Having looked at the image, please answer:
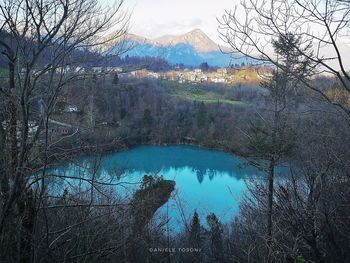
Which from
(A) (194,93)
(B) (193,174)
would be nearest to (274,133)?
(B) (193,174)

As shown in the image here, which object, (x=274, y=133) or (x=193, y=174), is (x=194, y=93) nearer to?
(x=193, y=174)

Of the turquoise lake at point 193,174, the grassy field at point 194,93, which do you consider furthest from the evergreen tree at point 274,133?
the grassy field at point 194,93

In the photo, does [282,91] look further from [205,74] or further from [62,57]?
[205,74]

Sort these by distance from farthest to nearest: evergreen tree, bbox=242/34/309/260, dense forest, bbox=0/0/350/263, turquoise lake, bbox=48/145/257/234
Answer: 1. turquoise lake, bbox=48/145/257/234
2. evergreen tree, bbox=242/34/309/260
3. dense forest, bbox=0/0/350/263

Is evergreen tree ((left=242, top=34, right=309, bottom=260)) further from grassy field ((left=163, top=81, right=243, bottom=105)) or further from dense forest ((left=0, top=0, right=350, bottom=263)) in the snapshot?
grassy field ((left=163, top=81, right=243, bottom=105))

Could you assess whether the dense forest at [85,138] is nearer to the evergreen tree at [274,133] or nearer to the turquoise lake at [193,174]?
the evergreen tree at [274,133]

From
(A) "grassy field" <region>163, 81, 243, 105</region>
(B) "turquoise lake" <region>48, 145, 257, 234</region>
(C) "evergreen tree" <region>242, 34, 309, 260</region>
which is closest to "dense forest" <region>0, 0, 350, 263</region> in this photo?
(C) "evergreen tree" <region>242, 34, 309, 260</region>

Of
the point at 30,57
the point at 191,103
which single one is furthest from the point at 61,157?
the point at 191,103
